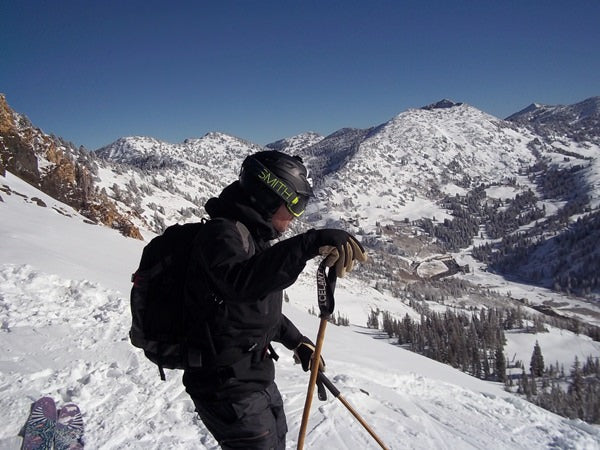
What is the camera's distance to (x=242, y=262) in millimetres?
3109

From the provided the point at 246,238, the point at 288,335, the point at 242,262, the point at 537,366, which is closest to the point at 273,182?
the point at 246,238

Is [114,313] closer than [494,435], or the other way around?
[494,435]

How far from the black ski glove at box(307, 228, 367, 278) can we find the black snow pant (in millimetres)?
1586

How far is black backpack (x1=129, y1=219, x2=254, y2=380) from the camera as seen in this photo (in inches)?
140

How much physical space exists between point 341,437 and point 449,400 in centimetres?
466

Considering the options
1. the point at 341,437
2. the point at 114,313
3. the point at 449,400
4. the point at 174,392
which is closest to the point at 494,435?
the point at 449,400

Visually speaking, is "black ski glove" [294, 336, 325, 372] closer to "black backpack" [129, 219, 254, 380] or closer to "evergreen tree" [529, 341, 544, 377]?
"black backpack" [129, 219, 254, 380]

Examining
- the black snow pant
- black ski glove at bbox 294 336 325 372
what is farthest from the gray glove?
black ski glove at bbox 294 336 325 372

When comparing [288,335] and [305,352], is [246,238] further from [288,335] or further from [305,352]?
[305,352]

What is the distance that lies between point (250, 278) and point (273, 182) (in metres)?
1.06

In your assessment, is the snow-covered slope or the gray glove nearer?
the gray glove

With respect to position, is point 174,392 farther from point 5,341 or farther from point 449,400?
point 449,400

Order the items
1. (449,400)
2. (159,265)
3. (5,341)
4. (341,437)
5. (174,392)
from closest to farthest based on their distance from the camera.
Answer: (159,265) → (341,437) → (174,392) → (5,341) → (449,400)

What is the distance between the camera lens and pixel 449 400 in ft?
34.0
